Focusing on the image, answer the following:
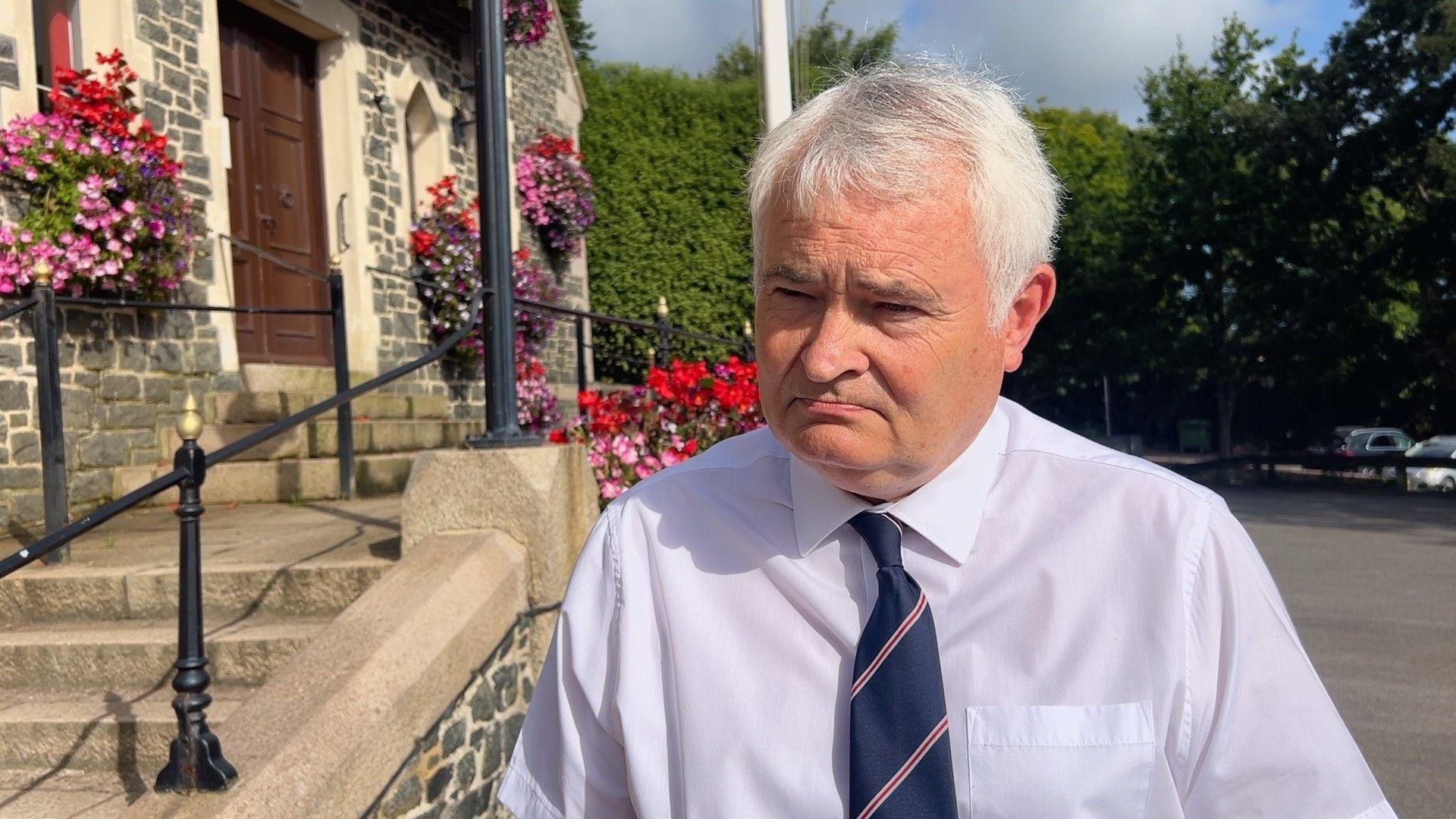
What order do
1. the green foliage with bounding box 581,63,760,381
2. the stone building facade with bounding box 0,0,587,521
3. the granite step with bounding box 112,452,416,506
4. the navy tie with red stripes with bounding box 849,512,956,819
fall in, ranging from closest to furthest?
the navy tie with red stripes with bounding box 849,512,956,819 < the stone building facade with bounding box 0,0,587,521 < the granite step with bounding box 112,452,416,506 < the green foliage with bounding box 581,63,760,381

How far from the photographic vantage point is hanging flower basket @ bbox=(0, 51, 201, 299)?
19.5 feet

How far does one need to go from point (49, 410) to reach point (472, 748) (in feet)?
7.45

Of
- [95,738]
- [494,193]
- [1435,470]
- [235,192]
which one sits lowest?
[1435,470]

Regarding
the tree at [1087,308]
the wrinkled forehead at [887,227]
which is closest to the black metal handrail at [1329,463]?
the tree at [1087,308]

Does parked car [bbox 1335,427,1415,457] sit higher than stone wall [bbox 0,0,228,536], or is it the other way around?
stone wall [bbox 0,0,228,536]

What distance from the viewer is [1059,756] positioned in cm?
128

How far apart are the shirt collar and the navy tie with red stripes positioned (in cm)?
10

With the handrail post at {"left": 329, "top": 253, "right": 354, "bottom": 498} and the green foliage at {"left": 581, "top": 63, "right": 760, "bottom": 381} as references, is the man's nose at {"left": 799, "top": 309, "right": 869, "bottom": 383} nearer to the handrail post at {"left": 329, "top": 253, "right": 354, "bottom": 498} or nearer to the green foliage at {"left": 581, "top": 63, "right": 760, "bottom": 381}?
the handrail post at {"left": 329, "top": 253, "right": 354, "bottom": 498}

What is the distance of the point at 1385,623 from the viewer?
7641 mm

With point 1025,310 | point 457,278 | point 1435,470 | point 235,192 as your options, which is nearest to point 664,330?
point 235,192

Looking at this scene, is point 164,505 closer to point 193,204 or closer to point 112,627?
point 193,204

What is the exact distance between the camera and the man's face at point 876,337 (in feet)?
4.31

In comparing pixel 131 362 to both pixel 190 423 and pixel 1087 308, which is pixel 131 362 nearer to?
pixel 190 423

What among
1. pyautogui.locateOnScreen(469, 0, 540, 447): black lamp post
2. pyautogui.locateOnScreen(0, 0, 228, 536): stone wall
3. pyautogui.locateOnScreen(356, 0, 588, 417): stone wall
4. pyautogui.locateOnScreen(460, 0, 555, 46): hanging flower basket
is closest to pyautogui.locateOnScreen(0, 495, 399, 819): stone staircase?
pyautogui.locateOnScreen(469, 0, 540, 447): black lamp post
